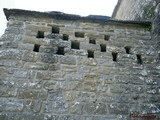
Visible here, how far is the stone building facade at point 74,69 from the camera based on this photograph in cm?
335

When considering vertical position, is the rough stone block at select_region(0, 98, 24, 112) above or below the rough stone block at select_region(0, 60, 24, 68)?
below

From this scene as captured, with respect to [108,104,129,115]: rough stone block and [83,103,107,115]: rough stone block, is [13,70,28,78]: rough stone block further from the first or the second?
[108,104,129,115]: rough stone block

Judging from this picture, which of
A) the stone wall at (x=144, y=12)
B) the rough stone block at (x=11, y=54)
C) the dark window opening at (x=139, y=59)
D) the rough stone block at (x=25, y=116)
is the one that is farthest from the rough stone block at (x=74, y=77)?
the stone wall at (x=144, y=12)

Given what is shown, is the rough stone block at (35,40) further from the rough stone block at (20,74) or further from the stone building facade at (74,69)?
the rough stone block at (20,74)

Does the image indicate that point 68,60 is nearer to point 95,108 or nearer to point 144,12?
point 95,108

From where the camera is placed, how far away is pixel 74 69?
385 centimetres

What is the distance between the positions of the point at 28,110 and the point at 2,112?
0.40 m

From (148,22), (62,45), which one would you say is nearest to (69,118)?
(62,45)

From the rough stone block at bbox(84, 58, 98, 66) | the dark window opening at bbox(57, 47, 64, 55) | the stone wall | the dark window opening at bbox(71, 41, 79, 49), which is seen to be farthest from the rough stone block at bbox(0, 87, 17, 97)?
the stone wall

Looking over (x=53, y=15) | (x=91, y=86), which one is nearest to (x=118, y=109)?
(x=91, y=86)

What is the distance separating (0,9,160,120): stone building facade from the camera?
3354 mm

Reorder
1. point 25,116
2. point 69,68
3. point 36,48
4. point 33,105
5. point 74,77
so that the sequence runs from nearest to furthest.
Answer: point 25,116, point 33,105, point 74,77, point 69,68, point 36,48

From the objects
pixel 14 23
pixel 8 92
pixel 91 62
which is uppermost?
pixel 14 23

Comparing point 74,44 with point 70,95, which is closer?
point 70,95
